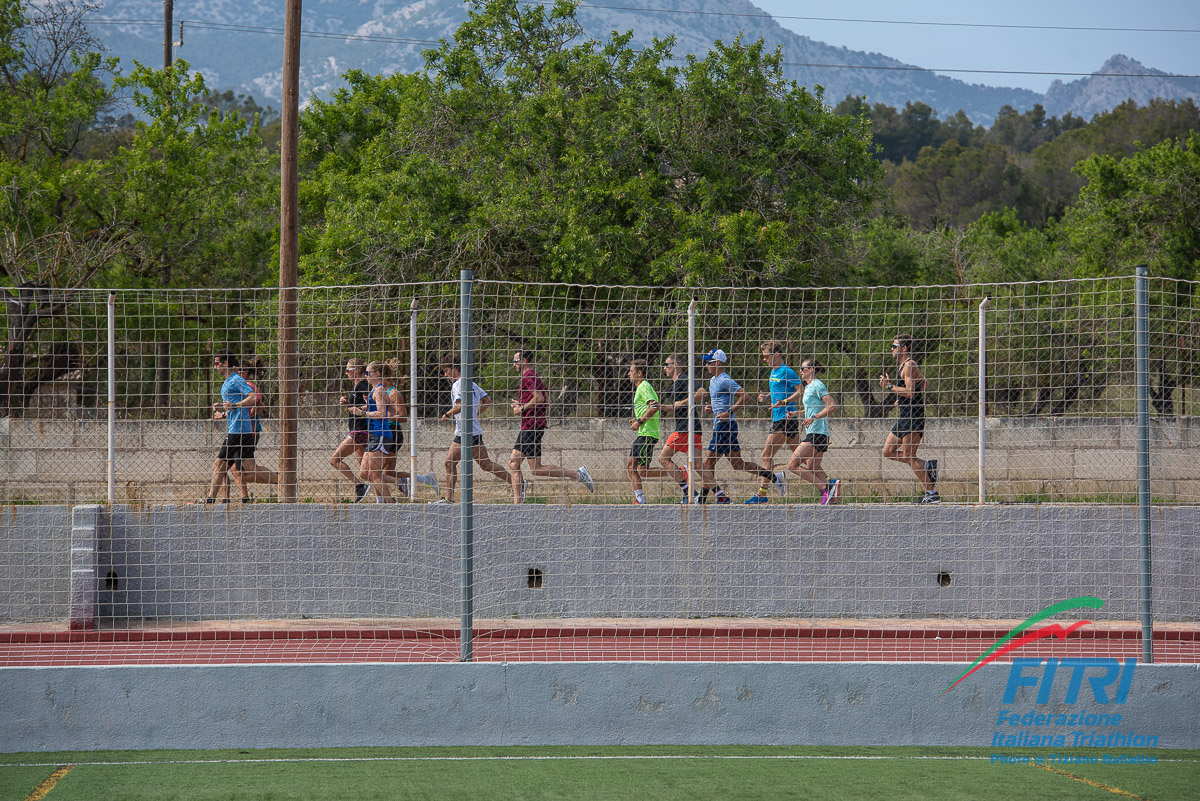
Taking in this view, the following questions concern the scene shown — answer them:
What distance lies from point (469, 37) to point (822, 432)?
48.5ft

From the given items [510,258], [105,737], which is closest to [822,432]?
[105,737]

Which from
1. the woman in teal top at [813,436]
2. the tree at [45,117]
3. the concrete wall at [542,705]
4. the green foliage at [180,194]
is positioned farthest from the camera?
the green foliage at [180,194]

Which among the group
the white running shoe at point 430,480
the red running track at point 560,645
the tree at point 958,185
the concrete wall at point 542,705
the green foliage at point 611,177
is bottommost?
the red running track at point 560,645

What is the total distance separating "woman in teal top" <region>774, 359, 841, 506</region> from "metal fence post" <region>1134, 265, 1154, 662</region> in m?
3.08

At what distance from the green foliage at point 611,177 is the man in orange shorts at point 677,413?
7.87m

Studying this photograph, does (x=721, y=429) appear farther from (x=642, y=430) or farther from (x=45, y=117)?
(x=45, y=117)

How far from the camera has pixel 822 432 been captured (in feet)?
31.1

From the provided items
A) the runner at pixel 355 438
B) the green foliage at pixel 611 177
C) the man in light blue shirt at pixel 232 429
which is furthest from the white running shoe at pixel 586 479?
the green foliage at pixel 611 177

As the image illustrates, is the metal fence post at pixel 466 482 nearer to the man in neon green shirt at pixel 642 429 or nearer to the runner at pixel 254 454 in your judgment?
the man in neon green shirt at pixel 642 429

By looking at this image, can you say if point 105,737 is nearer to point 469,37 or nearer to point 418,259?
point 418,259

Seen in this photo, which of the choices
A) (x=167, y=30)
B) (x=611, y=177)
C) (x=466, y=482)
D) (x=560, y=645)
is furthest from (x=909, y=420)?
(x=167, y=30)

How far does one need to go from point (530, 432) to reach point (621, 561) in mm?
1503

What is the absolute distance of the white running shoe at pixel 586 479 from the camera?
30.3 feet

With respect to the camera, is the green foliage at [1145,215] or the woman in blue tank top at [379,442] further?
the green foliage at [1145,215]
